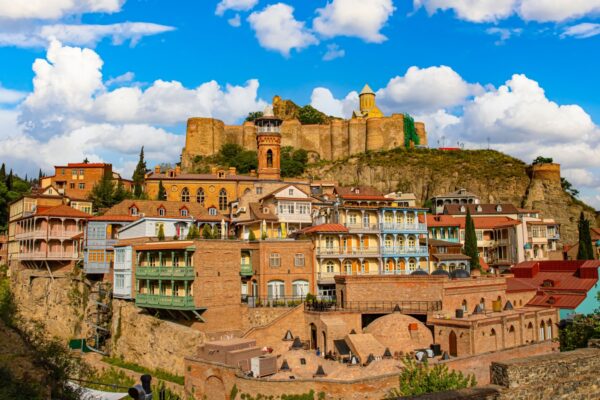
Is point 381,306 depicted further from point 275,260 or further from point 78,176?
point 78,176

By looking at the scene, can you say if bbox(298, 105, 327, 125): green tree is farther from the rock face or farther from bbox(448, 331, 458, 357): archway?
bbox(448, 331, 458, 357): archway

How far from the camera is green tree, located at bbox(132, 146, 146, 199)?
65125mm

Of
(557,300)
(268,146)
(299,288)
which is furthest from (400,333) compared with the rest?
(268,146)

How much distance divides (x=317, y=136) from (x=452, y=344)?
66746 mm

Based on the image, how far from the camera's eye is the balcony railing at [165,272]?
33.3 meters

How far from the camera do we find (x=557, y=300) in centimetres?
4231

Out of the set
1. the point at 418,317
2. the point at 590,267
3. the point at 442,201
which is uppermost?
the point at 442,201

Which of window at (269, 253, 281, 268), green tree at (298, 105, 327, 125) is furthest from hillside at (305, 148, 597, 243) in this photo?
window at (269, 253, 281, 268)

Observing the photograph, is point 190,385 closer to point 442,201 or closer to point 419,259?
point 419,259

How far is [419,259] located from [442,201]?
29921mm

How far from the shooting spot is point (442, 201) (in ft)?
249

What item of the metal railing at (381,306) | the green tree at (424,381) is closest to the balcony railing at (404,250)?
the metal railing at (381,306)

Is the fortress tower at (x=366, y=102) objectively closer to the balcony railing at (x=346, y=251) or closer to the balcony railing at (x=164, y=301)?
the balcony railing at (x=346, y=251)

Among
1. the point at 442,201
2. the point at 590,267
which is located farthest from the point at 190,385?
the point at 442,201
